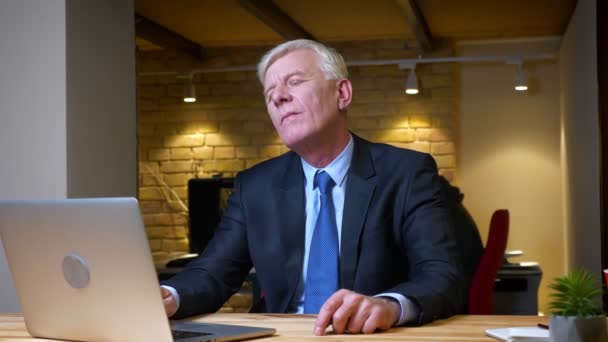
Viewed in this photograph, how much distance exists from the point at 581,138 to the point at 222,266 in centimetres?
434

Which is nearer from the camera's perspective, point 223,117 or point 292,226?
point 292,226

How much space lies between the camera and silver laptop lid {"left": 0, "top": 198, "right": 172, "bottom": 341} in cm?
132

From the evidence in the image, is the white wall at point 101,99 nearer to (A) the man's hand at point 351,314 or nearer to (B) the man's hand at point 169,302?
(B) the man's hand at point 169,302

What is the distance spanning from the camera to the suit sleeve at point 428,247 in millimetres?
1741

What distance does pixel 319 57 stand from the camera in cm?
218

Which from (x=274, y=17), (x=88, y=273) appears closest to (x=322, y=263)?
(x=88, y=273)

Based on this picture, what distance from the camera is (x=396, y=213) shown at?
2.10 m

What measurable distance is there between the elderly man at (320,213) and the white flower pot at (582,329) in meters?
0.77

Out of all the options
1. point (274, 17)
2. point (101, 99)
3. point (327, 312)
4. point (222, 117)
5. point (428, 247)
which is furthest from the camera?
point (222, 117)

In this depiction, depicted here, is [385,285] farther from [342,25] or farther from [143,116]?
[143,116]

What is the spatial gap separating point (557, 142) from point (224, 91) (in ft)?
9.53

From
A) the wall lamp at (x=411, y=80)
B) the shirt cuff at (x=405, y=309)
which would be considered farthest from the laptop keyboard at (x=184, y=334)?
the wall lamp at (x=411, y=80)

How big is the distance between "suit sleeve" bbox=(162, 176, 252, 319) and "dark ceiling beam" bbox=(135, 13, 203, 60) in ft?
15.3

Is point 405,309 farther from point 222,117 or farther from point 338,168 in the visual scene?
point 222,117
